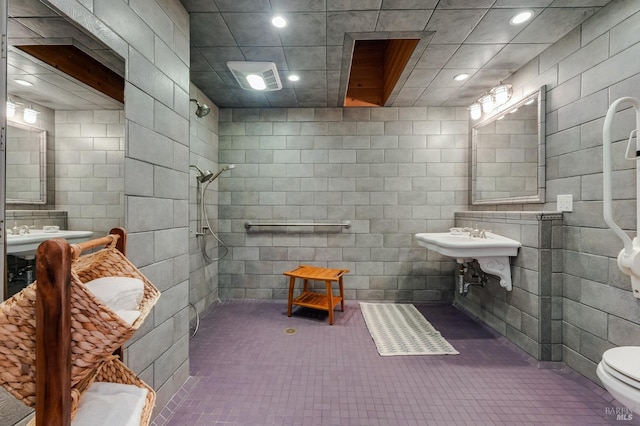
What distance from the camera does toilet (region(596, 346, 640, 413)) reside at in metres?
0.98

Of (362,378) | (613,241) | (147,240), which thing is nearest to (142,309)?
(147,240)

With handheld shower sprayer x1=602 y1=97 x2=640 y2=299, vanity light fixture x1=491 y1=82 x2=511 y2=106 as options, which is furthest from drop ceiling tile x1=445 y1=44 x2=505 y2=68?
handheld shower sprayer x1=602 y1=97 x2=640 y2=299

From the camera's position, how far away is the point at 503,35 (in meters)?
1.84

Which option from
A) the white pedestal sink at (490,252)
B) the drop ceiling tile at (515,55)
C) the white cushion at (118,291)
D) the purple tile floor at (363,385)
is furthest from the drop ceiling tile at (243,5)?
the purple tile floor at (363,385)

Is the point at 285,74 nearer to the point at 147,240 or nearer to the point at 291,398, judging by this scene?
the point at 147,240

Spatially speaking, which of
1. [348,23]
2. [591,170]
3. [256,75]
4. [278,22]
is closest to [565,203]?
[591,170]

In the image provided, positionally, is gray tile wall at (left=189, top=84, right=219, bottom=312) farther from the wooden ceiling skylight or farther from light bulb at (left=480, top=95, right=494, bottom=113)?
light bulb at (left=480, top=95, right=494, bottom=113)

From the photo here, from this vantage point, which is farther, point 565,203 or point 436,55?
point 436,55

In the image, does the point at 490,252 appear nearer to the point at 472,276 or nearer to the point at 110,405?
the point at 472,276

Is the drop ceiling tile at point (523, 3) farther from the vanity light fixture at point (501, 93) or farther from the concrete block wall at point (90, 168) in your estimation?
the concrete block wall at point (90, 168)

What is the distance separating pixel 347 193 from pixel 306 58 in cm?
145

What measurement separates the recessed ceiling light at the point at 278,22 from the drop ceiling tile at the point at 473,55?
1322 millimetres

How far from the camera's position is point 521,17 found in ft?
5.49

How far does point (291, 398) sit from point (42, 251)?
1453mm
